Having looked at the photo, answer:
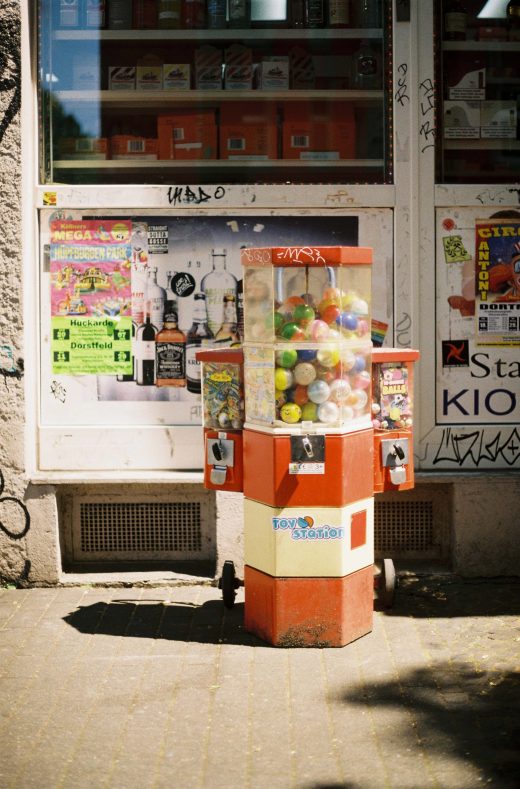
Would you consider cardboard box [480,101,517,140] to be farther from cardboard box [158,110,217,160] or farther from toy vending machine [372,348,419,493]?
toy vending machine [372,348,419,493]

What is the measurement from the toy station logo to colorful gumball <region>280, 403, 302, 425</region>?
509 mm

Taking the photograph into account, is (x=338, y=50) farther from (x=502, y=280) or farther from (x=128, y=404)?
(x=128, y=404)

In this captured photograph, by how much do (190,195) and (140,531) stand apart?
220cm

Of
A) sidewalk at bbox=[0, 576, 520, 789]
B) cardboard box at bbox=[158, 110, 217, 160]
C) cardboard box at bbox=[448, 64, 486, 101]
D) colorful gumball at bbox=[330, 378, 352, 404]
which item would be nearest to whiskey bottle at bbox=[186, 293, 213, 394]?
cardboard box at bbox=[158, 110, 217, 160]

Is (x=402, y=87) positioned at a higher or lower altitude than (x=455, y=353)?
higher

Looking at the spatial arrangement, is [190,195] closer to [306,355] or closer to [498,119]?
[306,355]

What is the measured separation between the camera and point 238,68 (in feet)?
22.8

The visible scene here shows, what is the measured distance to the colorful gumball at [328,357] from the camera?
213 inches

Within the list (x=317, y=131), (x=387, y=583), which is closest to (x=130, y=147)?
(x=317, y=131)

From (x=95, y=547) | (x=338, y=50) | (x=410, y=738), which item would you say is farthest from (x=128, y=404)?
(x=410, y=738)

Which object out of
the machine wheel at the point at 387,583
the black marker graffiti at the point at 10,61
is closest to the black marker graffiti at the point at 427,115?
the black marker graffiti at the point at 10,61

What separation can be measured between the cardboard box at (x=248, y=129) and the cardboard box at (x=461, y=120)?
3.68ft

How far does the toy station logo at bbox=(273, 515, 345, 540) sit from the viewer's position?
552 centimetres

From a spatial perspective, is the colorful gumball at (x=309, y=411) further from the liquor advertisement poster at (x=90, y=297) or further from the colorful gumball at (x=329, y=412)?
the liquor advertisement poster at (x=90, y=297)
